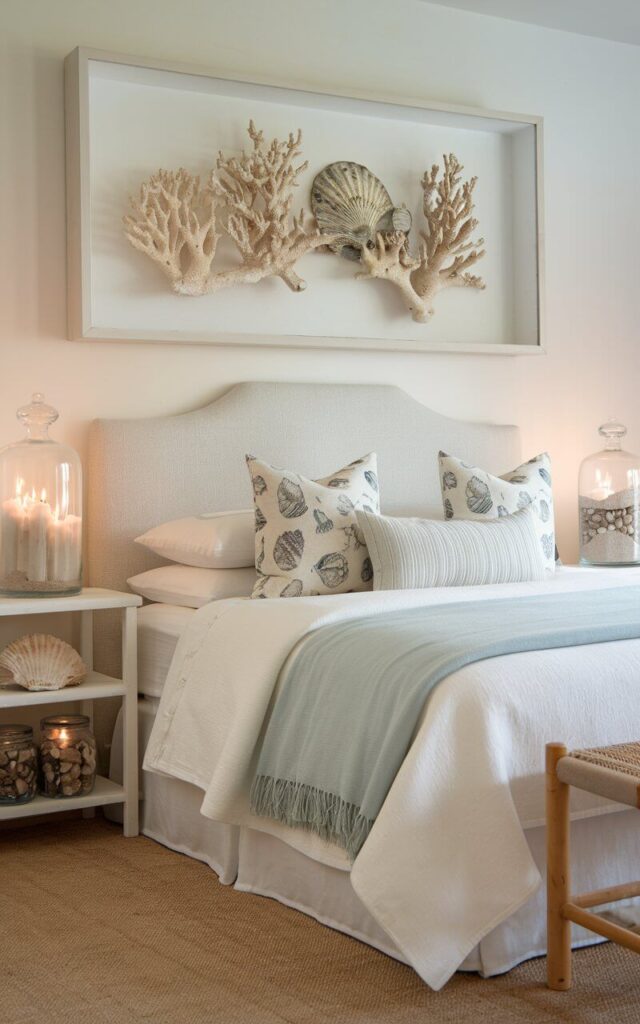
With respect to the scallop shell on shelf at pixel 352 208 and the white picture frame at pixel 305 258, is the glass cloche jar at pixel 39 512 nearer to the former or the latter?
the white picture frame at pixel 305 258

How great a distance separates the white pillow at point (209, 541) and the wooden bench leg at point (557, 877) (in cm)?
132

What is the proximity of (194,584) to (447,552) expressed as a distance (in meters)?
0.67

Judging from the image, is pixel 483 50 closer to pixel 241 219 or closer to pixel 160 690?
pixel 241 219

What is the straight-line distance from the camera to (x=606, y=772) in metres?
1.93

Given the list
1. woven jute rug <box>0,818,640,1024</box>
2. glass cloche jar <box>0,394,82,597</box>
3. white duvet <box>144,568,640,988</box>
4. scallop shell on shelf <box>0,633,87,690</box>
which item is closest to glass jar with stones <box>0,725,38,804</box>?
scallop shell on shelf <box>0,633,87,690</box>

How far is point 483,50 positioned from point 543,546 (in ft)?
6.06

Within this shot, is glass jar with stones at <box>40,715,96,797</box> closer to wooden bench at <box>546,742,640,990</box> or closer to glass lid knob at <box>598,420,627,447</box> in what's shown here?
wooden bench at <box>546,742,640,990</box>

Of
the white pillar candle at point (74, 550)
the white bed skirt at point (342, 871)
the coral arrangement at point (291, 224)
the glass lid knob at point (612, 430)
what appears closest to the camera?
the white bed skirt at point (342, 871)

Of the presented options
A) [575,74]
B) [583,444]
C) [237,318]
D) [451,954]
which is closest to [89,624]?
[237,318]

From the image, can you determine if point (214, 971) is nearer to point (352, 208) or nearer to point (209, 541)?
point (209, 541)

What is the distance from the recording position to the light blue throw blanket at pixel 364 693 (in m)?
2.17

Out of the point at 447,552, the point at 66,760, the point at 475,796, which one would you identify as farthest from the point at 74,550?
the point at 475,796

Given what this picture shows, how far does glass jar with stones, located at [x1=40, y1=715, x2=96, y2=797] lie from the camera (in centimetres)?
300

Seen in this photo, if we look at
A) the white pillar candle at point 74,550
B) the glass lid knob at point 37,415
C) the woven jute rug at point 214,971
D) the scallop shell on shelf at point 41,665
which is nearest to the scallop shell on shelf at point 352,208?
the glass lid knob at point 37,415
